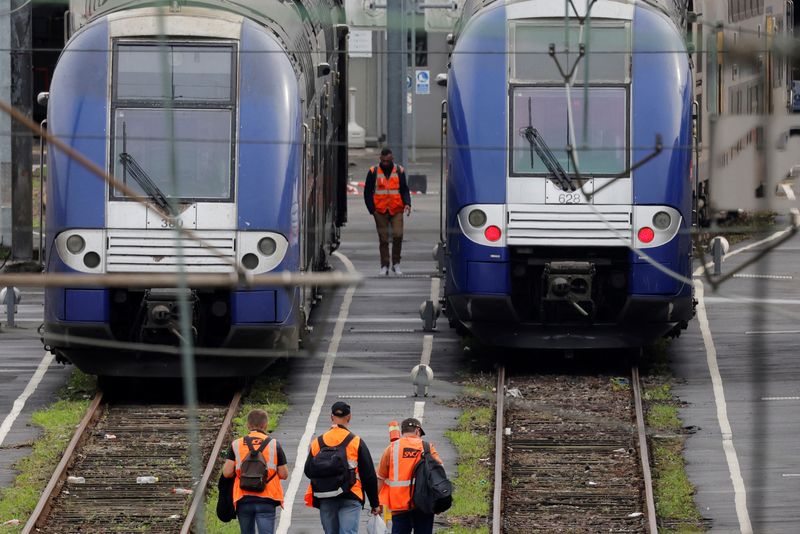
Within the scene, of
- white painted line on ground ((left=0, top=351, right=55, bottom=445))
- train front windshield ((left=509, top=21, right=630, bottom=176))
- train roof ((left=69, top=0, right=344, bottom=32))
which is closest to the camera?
white painted line on ground ((left=0, top=351, right=55, bottom=445))

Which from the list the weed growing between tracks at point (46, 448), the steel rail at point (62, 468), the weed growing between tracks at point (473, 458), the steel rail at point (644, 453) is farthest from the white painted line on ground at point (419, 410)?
the weed growing between tracks at point (46, 448)

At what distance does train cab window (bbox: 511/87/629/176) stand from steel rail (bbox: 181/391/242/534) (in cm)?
331

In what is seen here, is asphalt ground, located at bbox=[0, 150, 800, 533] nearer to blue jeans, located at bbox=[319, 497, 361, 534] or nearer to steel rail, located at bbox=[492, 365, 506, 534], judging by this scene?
steel rail, located at bbox=[492, 365, 506, 534]

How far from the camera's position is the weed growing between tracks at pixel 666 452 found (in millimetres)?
14055

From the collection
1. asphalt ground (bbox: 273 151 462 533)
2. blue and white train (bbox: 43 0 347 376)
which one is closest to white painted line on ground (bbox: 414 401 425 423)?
asphalt ground (bbox: 273 151 462 533)

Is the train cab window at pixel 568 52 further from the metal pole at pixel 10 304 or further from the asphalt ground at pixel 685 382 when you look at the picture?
the metal pole at pixel 10 304

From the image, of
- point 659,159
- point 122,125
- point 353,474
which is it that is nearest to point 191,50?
point 122,125

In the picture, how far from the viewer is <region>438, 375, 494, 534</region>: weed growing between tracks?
14.2 m

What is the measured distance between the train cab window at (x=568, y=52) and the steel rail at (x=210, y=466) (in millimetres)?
3949

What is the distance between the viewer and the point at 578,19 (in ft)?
59.2

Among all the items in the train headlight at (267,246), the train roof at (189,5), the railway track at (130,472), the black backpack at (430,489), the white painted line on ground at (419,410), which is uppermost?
the train roof at (189,5)

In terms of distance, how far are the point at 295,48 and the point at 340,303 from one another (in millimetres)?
5414

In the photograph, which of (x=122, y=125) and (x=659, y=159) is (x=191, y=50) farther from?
(x=659, y=159)

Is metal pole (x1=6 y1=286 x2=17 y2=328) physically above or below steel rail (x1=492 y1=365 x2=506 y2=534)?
above
